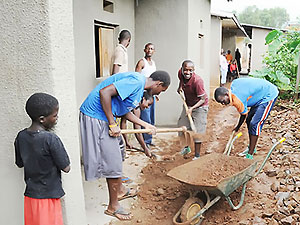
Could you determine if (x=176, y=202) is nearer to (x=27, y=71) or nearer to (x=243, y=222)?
(x=243, y=222)

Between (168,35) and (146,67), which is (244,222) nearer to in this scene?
(146,67)

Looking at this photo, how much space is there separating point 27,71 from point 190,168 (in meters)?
2.20

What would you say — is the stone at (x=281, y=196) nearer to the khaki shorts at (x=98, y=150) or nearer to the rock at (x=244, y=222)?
the rock at (x=244, y=222)

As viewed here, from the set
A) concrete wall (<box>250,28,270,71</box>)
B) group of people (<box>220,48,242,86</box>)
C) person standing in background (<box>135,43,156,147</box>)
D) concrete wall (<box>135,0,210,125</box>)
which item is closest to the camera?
person standing in background (<box>135,43,156,147</box>)

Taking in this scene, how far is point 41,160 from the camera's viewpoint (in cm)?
224

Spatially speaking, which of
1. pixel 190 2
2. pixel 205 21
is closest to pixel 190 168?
pixel 190 2

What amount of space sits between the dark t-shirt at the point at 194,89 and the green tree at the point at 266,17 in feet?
225

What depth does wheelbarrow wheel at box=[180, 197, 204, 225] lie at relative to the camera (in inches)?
128

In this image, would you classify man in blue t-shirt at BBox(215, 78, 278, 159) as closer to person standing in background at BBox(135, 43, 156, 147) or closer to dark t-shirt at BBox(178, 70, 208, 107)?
dark t-shirt at BBox(178, 70, 208, 107)

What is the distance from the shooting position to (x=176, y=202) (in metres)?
3.85

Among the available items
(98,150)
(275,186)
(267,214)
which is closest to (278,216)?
(267,214)

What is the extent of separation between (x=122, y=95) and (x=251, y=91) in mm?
2309

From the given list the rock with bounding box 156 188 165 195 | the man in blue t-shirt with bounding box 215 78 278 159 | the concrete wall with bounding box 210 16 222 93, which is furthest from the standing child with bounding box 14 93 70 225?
the concrete wall with bounding box 210 16 222 93

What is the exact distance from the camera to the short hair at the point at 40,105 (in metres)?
2.15
